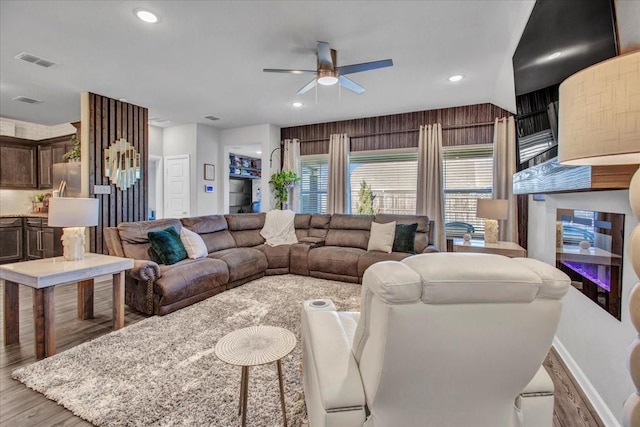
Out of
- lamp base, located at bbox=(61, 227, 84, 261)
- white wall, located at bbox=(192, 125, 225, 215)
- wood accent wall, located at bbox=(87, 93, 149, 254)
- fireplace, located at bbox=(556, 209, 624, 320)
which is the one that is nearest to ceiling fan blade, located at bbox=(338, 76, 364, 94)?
fireplace, located at bbox=(556, 209, 624, 320)

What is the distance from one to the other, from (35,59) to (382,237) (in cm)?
458

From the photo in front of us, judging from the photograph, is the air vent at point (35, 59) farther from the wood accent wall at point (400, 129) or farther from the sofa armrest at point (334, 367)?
the sofa armrest at point (334, 367)

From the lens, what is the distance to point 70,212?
2582 millimetres

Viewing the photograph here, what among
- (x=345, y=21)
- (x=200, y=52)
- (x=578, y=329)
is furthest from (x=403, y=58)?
(x=578, y=329)

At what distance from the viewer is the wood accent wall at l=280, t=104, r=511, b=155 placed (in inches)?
192

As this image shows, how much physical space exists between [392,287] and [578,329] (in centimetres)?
206

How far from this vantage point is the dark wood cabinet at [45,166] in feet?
18.7

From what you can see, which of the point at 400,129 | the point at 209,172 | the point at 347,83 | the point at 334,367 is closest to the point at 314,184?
the point at 400,129

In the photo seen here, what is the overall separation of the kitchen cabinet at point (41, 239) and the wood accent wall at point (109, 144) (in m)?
1.31

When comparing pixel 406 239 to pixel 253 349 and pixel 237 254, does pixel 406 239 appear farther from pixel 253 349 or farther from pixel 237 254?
pixel 253 349

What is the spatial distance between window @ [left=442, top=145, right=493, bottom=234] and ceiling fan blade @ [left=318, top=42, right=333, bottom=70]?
2970 millimetres

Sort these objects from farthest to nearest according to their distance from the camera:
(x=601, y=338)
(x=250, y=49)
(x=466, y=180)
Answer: (x=466, y=180) → (x=250, y=49) → (x=601, y=338)

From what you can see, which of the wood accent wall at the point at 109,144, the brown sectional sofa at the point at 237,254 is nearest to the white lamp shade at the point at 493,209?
the brown sectional sofa at the point at 237,254

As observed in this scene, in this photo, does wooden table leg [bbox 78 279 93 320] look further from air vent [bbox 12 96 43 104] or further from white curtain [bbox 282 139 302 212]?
white curtain [bbox 282 139 302 212]
